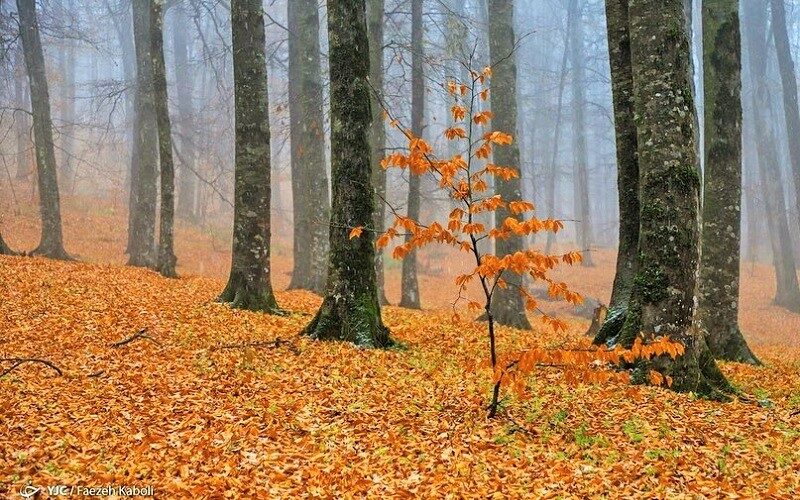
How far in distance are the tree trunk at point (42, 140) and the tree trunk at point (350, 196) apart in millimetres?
10659

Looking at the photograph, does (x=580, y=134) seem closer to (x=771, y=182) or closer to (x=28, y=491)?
(x=771, y=182)

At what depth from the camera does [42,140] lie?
51.6ft

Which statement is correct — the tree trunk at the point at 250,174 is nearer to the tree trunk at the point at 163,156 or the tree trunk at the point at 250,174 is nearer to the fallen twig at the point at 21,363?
the fallen twig at the point at 21,363

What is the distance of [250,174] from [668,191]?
659 cm

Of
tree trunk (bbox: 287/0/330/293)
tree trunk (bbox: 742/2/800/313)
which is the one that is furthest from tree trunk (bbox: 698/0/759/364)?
tree trunk (bbox: 742/2/800/313)

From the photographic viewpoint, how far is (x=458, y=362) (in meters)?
8.11

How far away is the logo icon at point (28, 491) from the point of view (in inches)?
165

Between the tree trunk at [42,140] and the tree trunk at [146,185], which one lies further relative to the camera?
the tree trunk at [146,185]

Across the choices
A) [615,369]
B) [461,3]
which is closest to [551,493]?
[615,369]

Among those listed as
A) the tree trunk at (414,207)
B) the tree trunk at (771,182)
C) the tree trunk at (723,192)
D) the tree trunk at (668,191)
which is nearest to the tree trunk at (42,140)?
the tree trunk at (414,207)

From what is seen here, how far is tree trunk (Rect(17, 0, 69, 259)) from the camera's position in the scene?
15742mm

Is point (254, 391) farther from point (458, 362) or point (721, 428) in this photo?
point (721, 428)

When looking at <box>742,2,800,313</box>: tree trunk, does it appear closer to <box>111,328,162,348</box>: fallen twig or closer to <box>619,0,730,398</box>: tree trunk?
<box>619,0,730,398</box>: tree trunk

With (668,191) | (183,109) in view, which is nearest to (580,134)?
(183,109)
